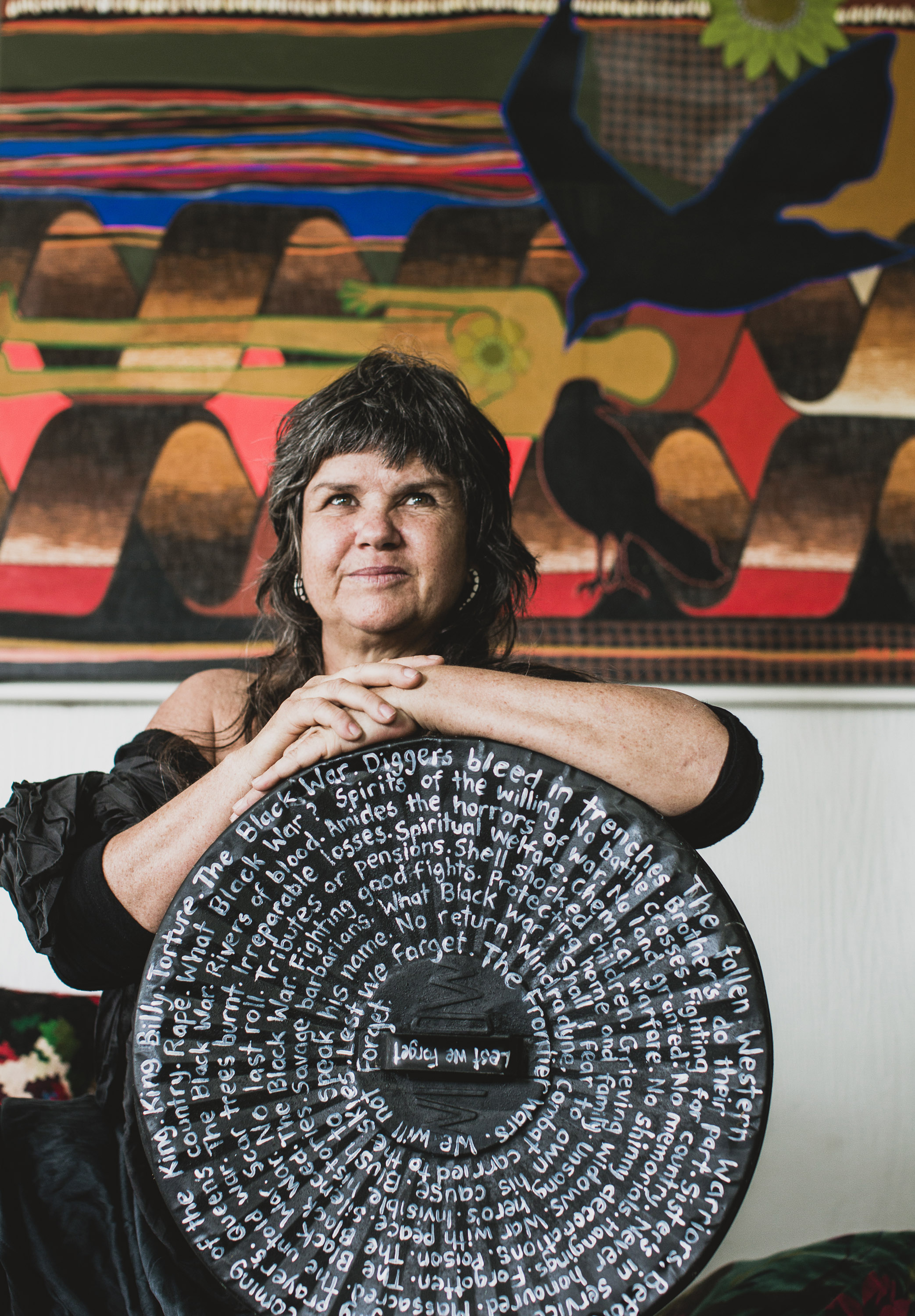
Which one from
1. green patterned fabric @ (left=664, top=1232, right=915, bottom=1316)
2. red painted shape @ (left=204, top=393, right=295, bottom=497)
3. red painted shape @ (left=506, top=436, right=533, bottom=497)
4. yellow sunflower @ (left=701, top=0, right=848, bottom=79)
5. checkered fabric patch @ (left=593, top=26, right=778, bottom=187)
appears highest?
yellow sunflower @ (left=701, top=0, right=848, bottom=79)

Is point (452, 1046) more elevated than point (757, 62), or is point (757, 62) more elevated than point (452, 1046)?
point (757, 62)

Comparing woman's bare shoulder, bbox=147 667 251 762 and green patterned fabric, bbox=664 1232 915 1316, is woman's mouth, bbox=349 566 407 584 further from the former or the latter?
green patterned fabric, bbox=664 1232 915 1316

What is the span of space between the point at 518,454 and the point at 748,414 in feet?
1.48

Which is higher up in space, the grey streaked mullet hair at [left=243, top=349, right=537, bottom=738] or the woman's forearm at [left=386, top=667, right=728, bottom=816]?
the grey streaked mullet hair at [left=243, top=349, right=537, bottom=738]

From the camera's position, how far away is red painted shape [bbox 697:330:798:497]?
6.32 ft

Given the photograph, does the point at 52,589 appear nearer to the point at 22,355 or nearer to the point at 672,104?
the point at 22,355

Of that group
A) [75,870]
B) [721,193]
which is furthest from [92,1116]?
[721,193]

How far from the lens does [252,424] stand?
1933mm

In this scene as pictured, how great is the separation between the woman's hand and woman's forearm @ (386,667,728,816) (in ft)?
0.07

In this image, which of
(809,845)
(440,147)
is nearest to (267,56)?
(440,147)

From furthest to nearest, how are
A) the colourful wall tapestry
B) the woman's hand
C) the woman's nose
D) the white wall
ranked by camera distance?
the colourful wall tapestry → the white wall → the woman's nose → the woman's hand

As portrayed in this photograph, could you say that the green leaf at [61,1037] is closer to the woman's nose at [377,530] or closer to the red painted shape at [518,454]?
the woman's nose at [377,530]

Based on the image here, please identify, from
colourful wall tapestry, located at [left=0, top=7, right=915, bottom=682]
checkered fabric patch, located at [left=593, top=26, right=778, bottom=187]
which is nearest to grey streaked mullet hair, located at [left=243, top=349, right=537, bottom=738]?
colourful wall tapestry, located at [left=0, top=7, right=915, bottom=682]

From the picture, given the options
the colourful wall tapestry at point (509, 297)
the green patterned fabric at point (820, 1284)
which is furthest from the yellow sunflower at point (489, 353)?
the green patterned fabric at point (820, 1284)
